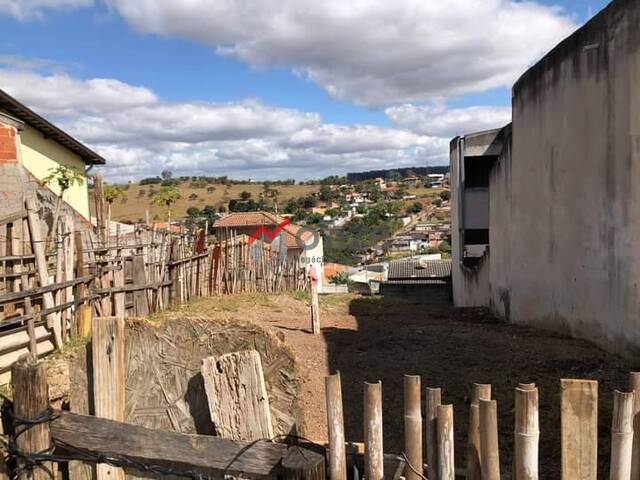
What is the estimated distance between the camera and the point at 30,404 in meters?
2.42

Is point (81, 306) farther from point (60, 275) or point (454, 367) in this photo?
point (454, 367)

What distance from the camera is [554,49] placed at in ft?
26.8

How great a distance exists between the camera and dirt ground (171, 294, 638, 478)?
412cm

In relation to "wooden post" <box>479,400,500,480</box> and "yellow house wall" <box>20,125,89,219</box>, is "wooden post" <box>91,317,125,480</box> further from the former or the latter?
"yellow house wall" <box>20,125,89,219</box>

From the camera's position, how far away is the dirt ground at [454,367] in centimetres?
412

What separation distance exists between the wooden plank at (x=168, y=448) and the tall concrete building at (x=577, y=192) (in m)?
4.77

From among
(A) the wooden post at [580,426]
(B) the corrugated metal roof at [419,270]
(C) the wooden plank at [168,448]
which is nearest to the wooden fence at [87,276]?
(C) the wooden plank at [168,448]

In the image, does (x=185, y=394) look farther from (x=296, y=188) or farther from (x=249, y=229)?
(x=296, y=188)

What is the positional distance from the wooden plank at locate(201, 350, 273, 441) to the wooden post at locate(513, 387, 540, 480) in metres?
0.98

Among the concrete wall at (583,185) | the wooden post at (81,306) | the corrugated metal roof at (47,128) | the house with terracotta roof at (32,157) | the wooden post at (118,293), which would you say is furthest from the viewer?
the corrugated metal roof at (47,128)

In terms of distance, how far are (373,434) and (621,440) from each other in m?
0.95

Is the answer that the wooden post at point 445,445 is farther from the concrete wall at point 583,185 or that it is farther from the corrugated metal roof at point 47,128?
the corrugated metal roof at point 47,128

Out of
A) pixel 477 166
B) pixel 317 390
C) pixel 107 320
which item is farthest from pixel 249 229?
pixel 107 320

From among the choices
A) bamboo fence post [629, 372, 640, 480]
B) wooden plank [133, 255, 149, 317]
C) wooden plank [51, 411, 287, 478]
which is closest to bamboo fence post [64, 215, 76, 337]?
wooden plank [133, 255, 149, 317]
